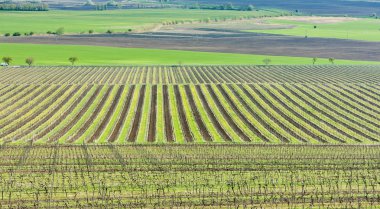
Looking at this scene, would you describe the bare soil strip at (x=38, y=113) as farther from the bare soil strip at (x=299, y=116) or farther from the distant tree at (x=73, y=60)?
the distant tree at (x=73, y=60)

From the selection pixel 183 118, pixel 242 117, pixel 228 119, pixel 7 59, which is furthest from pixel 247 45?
pixel 183 118

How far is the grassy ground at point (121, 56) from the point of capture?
5689 inches

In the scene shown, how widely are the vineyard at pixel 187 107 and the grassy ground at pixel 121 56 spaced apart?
75.1 ft

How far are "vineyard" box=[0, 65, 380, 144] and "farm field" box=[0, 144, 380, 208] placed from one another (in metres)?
5.41

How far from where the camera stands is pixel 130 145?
60.9 metres

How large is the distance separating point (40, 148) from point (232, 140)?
19.3m

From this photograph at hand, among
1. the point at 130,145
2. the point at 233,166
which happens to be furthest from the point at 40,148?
the point at 233,166

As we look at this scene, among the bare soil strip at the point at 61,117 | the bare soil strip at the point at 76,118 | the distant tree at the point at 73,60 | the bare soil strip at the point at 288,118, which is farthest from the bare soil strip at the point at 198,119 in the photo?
the distant tree at the point at 73,60

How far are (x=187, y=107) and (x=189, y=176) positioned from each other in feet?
112

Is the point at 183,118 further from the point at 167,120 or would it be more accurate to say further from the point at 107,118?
the point at 107,118

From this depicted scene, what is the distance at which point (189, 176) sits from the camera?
1924 inches

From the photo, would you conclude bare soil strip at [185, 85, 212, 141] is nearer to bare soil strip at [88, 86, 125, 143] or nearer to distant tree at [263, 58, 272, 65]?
bare soil strip at [88, 86, 125, 143]

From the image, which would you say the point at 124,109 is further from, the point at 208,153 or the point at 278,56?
the point at 278,56

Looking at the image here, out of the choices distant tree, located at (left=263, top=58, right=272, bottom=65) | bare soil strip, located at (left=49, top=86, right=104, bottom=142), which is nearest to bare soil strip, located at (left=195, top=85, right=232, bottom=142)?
bare soil strip, located at (left=49, top=86, right=104, bottom=142)
